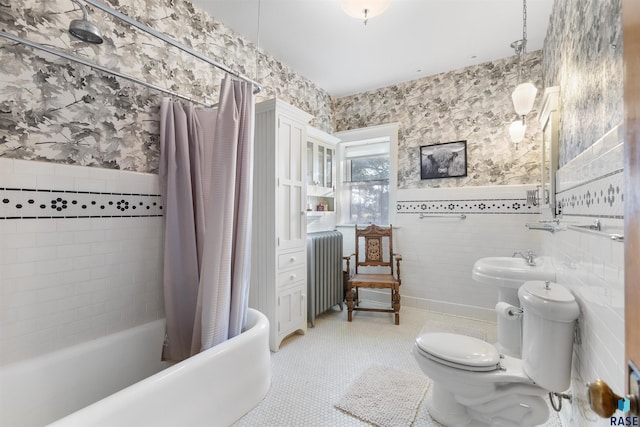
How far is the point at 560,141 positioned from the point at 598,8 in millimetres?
963

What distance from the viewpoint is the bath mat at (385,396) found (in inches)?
64.5

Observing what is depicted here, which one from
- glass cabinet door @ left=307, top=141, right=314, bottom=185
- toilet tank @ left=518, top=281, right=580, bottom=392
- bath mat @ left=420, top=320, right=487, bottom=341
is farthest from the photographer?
glass cabinet door @ left=307, top=141, right=314, bottom=185

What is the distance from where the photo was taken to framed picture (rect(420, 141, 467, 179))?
3111 millimetres

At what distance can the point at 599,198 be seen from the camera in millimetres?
1005

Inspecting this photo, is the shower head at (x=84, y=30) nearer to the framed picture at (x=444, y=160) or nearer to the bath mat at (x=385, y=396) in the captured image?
the bath mat at (x=385, y=396)

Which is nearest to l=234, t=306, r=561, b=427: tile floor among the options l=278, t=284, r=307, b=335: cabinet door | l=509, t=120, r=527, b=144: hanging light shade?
l=278, t=284, r=307, b=335: cabinet door

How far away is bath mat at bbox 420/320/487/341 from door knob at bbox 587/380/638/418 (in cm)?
245

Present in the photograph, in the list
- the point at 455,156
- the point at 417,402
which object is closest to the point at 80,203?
the point at 417,402

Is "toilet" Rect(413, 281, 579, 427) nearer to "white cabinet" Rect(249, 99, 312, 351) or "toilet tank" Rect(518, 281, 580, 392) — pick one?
"toilet tank" Rect(518, 281, 580, 392)

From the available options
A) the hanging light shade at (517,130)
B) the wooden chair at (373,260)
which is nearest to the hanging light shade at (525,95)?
the hanging light shade at (517,130)

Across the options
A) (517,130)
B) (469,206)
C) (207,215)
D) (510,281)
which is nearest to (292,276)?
(207,215)

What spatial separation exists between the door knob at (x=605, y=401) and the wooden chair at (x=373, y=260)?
2475 millimetres

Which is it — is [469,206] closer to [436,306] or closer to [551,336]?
[436,306]

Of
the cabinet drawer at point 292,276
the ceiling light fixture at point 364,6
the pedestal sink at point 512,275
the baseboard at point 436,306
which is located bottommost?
the baseboard at point 436,306
